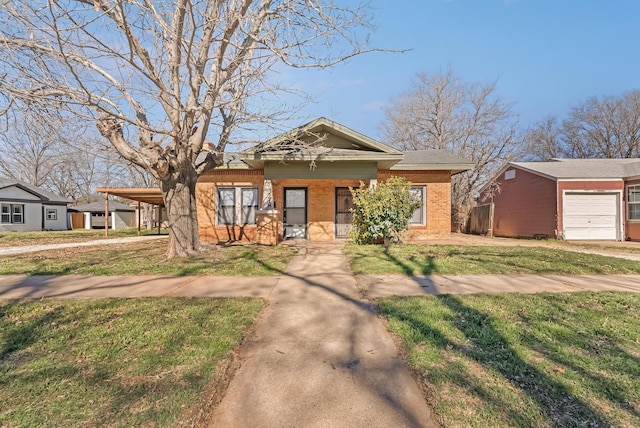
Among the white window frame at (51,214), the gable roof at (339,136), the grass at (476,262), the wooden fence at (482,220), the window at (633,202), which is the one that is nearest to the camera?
the grass at (476,262)

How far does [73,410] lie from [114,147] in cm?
696

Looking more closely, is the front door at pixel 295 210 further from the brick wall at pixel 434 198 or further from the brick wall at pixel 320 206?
the brick wall at pixel 434 198

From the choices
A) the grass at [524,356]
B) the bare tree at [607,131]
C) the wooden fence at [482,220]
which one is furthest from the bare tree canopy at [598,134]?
the grass at [524,356]

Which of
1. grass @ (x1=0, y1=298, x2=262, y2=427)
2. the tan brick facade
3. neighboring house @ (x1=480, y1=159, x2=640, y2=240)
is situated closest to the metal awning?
the tan brick facade

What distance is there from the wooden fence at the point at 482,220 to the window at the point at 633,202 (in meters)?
5.42

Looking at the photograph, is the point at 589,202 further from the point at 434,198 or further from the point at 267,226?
the point at 267,226

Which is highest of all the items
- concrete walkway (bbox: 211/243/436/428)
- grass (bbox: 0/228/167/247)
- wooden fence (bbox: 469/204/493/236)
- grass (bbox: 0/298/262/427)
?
wooden fence (bbox: 469/204/493/236)

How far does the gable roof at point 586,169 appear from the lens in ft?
46.7

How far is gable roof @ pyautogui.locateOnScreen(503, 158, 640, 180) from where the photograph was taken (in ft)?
46.7

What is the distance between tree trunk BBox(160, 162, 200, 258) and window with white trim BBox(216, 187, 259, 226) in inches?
183

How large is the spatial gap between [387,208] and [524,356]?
717 centimetres

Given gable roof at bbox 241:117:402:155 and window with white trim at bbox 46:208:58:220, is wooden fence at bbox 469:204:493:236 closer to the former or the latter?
gable roof at bbox 241:117:402:155

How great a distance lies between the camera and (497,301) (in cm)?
430

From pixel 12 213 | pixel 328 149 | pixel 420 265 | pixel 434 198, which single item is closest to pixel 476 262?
pixel 420 265
